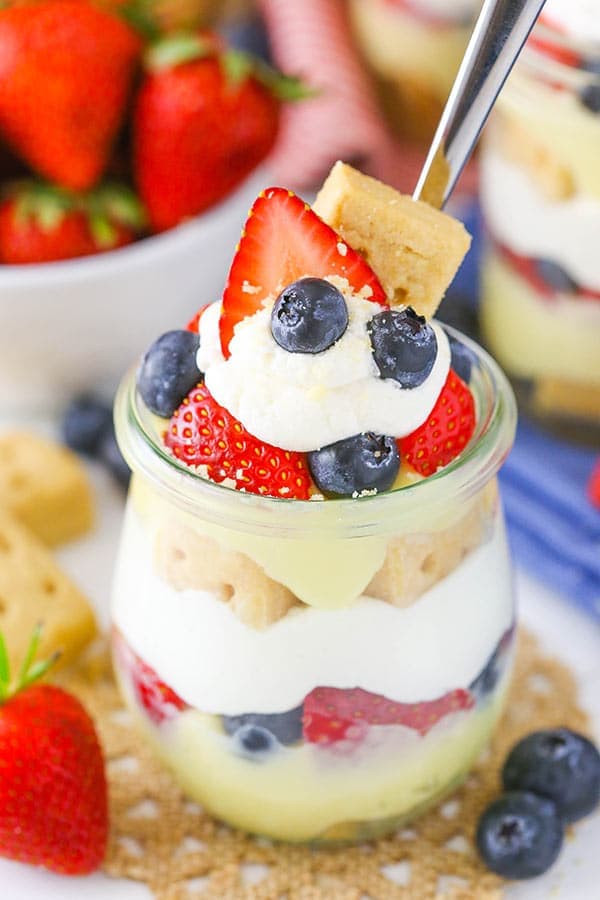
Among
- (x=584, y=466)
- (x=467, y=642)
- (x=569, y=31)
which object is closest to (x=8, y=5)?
(x=569, y=31)

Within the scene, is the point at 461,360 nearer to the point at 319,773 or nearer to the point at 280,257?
the point at 280,257

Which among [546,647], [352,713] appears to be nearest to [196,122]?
[546,647]

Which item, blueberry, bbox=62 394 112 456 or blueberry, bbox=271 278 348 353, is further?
blueberry, bbox=62 394 112 456

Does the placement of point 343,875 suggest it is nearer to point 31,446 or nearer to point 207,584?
point 207,584

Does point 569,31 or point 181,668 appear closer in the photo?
point 181,668

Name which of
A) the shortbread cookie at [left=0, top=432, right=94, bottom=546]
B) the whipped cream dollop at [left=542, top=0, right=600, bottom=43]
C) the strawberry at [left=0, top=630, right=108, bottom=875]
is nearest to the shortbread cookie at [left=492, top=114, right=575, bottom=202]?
the whipped cream dollop at [left=542, top=0, right=600, bottom=43]

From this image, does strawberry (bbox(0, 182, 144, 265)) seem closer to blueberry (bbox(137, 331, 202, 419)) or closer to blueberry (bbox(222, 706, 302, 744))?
blueberry (bbox(137, 331, 202, 419))
